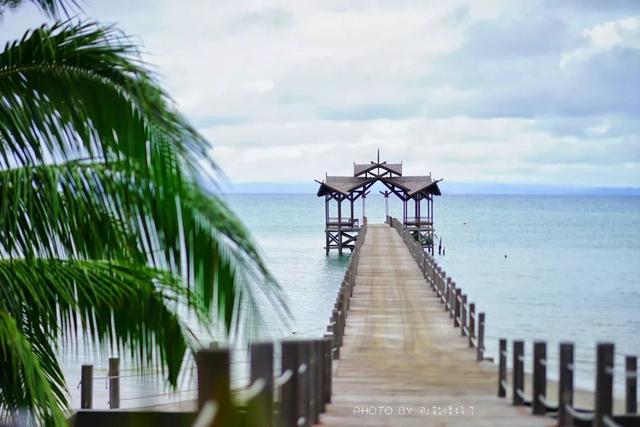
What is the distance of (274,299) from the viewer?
12.9 ft

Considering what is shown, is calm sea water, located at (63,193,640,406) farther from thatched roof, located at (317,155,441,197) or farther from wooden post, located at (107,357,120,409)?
thatched roof, located at (317,155,441,197)

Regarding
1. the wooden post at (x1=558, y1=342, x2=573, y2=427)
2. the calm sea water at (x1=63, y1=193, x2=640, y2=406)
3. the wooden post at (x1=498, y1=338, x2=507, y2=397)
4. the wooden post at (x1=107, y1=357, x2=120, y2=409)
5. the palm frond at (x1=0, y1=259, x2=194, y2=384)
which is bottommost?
the calm sea water at (x1=63, y1=193, x2=640, y2=406)

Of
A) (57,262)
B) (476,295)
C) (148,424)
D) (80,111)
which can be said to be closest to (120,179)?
(80,111)

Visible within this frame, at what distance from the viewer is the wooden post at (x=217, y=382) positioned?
2480mm

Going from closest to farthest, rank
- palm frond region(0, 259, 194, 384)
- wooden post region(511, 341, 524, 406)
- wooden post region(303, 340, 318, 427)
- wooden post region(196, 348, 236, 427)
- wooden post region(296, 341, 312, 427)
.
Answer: wooden post region(196, 348, 236, 427) < palm frond region(0, 259, 194, 384) < wooden post region(296, 341, 312, 427) < wooden post region(303, 340, 318, 427) < wooden post region(511, 341, 524, 406)

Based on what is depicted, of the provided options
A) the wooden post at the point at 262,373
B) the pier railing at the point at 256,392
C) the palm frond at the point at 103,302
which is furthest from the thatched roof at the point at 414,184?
the wooden post at the point at 262,373

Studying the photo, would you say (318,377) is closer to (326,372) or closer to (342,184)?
(326,372)

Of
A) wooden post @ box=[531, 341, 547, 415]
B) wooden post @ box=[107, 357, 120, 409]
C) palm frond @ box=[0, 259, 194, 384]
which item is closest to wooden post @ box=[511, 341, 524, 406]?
wooden post @ box=[531, 341, 547, 415]

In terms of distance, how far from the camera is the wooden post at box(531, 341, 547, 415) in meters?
8.84

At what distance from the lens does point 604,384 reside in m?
6.97

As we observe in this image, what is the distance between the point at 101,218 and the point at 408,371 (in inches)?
371

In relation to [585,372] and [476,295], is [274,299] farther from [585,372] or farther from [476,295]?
[476,295]

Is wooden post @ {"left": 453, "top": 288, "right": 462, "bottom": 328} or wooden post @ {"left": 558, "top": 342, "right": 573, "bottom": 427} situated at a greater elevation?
wooden post @ {"left": 558, "top": 342, "right": 573, "bottom": 427}

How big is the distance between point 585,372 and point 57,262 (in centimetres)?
2279
